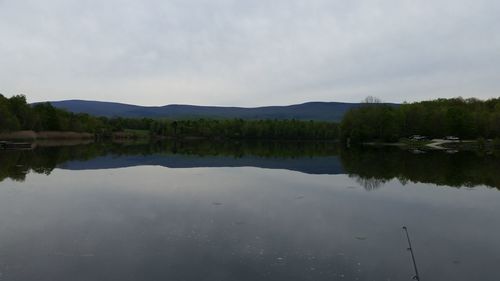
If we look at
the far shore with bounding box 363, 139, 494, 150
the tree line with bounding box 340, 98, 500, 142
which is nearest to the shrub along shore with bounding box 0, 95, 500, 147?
the tree line with bounding box 340, 98, 500, 142

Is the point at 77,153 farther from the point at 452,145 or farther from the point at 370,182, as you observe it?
the point at 452,145

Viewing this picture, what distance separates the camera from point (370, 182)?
2819 cm

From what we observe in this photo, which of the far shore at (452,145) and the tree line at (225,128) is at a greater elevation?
the tree line at (225,128)

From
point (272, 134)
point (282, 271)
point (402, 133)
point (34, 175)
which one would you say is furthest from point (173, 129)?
point (282, 271)

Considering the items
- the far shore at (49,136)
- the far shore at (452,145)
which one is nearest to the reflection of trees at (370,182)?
the far shore at (452,145)

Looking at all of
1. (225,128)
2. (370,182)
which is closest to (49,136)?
(225,128)

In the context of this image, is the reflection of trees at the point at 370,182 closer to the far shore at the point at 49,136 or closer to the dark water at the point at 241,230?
the dark water at the point at 241,230

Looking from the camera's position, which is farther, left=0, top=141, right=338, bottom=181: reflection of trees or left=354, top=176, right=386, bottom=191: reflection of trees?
left=0, top=141, right=338, bottom=181: reflection of trees

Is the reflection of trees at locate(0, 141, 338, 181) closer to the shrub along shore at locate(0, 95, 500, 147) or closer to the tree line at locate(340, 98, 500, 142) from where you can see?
the shrub along shore at locate(0, 95, 500, 147)

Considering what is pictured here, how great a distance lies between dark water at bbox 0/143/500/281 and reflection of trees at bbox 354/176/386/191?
375 mm

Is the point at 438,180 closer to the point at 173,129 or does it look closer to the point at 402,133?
the point at 402,133

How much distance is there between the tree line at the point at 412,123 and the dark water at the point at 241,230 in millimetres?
83365

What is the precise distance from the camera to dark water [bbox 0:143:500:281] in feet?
34.2

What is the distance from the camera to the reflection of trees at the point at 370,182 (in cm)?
2590
